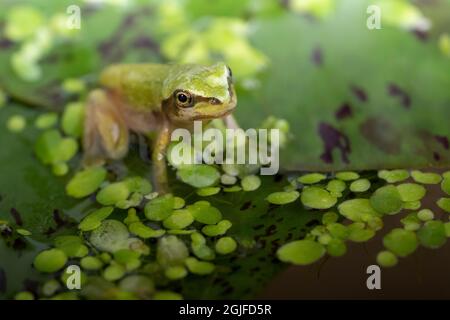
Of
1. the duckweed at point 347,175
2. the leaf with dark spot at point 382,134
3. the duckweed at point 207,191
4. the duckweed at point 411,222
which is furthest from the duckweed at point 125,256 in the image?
the leaf with dark spot at point 382,134

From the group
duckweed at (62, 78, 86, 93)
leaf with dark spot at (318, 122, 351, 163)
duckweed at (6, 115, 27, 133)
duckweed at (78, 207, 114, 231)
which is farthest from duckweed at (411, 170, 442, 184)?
duckweed at (6, 115, 27, 133)

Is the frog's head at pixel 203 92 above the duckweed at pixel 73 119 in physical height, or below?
above

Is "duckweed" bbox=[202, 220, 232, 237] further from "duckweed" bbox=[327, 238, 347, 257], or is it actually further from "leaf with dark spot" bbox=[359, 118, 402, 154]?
"leaf with dark spot" bbox=[359, 118, 402, 154]

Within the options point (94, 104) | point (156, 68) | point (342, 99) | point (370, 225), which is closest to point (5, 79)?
point (94, 104)

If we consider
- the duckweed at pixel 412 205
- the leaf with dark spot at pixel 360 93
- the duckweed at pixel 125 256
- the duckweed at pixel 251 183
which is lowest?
the duckweed at pixel 125 256

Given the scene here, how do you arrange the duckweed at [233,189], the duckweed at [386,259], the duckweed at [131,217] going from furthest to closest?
the duckweed at [233,189] → the duckweed at [131,217] → the duckweed at [386,259]

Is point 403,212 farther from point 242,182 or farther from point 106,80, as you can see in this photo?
point 106,80

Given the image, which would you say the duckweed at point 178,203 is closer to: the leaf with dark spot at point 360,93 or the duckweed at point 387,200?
the duckweed at point 387,200

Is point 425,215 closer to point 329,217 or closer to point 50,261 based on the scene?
point 329,217
